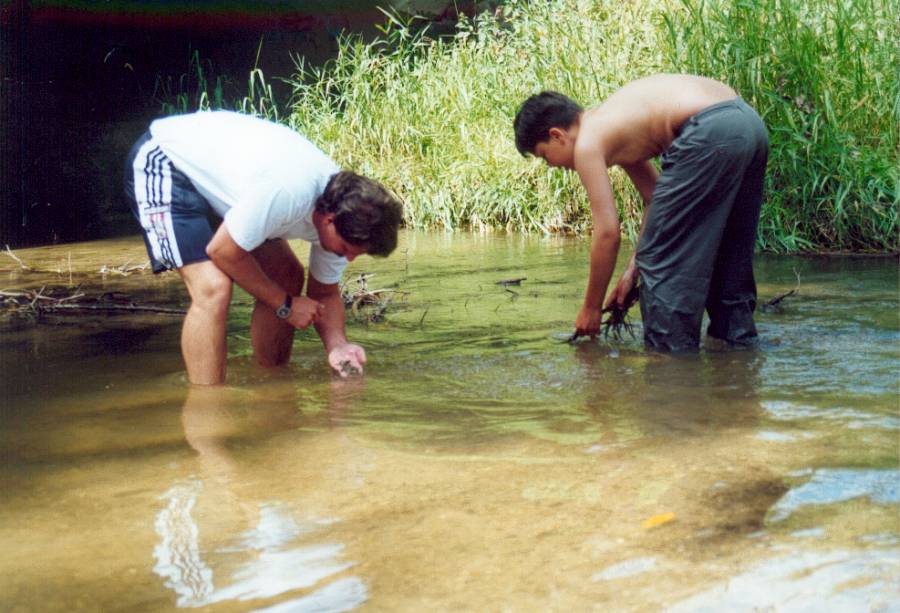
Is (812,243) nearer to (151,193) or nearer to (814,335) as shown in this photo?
(814,335)

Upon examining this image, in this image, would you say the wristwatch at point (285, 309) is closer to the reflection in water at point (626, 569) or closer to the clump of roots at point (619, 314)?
the clump of roots at point (619, 314)

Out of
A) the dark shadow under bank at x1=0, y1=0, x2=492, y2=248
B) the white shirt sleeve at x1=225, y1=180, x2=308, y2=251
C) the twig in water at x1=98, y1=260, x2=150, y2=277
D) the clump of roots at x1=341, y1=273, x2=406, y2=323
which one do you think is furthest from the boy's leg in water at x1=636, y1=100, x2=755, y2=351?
the dark shadow under bank at x1=0, y1=0, x2=492, y2=248

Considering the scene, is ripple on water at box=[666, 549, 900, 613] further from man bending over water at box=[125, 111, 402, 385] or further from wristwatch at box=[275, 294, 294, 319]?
wristwatch at box=[275, 294, 294, 319]

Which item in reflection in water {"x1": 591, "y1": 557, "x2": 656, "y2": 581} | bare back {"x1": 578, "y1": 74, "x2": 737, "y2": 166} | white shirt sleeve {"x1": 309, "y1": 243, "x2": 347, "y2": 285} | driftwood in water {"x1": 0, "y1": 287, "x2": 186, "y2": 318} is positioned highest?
bare back {"x1": 578, "y1": 74, "x2": 737, "y2": 166}

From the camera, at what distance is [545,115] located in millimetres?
4465

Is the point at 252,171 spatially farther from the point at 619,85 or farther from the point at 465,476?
the point at 619,85

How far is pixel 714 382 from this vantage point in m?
3.96

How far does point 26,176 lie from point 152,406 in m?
10.5

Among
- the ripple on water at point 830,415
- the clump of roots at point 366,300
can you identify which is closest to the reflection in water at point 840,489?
the ripple on water at point 830,415

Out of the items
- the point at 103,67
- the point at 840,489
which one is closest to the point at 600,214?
the point at 840,489

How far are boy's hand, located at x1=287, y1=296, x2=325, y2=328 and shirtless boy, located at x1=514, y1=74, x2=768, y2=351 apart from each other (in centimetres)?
120

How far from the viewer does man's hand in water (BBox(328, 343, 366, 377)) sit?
4.26m

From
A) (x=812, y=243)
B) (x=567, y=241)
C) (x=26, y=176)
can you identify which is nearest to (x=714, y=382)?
(x=812, y=243)

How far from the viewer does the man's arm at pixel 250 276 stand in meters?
3.90
